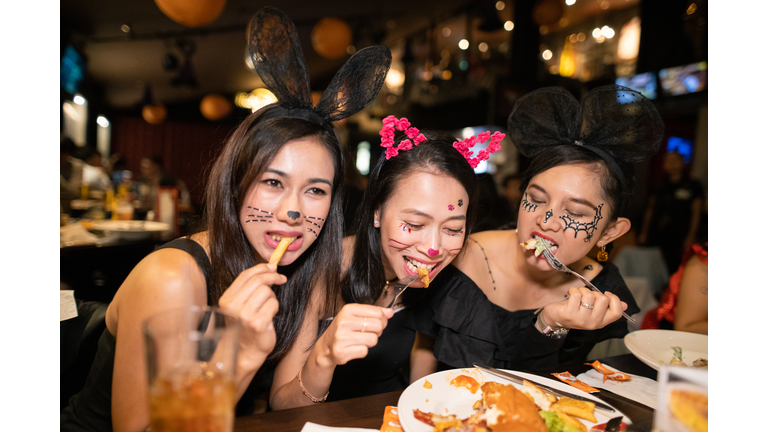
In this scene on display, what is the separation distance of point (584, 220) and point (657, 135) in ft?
1.59

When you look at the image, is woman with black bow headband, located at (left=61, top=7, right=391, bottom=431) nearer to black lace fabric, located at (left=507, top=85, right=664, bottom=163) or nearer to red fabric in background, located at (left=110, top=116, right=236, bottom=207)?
black lace fabric, located at (left=507, top=85, right=664, bottom=163)

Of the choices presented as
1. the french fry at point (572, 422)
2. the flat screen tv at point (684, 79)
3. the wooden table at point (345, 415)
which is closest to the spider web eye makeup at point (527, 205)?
the wooden table at point (345, 415)

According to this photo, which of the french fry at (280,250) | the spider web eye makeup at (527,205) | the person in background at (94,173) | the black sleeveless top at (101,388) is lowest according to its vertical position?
the black sleeveless top at (101,388)

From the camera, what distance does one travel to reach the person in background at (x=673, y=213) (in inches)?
244

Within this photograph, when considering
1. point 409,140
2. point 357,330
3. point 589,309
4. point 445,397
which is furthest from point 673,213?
point 357,330

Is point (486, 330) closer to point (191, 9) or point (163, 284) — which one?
point (163, 284)

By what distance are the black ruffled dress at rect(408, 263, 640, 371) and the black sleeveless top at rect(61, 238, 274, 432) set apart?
1054 mm

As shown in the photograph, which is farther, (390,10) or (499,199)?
(390,10)

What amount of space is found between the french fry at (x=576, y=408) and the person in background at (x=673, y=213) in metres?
6.15

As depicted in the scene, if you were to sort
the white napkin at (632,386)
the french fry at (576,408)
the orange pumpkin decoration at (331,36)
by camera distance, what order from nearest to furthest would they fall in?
the french fry at (576,408) < the white napkin at (632,386) < the orange pumpkin decoration at (331,36)

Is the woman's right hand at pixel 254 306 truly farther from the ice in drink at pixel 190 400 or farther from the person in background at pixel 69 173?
the person in background at pixel 69 173
